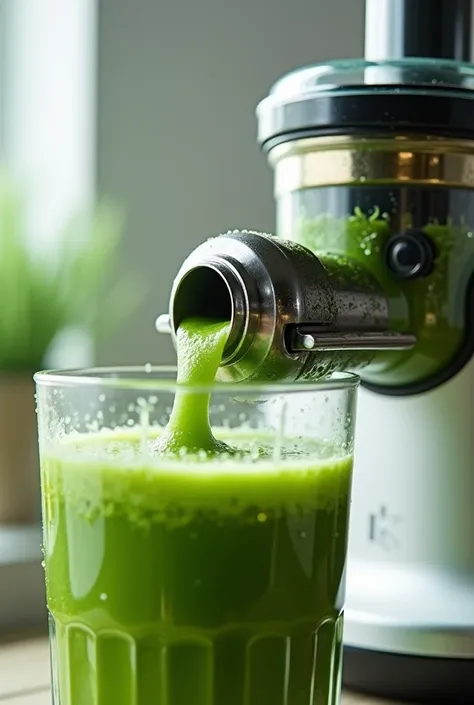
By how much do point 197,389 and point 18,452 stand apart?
0.48m

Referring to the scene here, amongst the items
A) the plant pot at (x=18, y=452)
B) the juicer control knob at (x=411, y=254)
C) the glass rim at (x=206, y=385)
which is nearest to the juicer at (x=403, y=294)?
the juicer control knob at (x=411, y=254)

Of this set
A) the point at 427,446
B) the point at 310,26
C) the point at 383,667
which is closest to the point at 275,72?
the point at 310,26

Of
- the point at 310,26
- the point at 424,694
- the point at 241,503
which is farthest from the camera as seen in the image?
the point at 310,26

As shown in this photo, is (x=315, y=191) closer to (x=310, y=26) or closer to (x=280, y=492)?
(x=280, y=492)

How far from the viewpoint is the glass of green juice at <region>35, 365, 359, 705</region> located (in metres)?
0.48

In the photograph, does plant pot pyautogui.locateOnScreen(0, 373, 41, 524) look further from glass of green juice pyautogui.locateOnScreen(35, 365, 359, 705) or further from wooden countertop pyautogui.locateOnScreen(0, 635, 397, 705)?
glass of green juice pyautogui.locateOnScreen(35, 365, 359, 705)

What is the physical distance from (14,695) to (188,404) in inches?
12.6

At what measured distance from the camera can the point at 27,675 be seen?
0.73 metres

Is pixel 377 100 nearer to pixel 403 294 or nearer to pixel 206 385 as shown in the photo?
pixel 403 294

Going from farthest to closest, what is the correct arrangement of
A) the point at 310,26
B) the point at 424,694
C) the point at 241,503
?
1. the point at 310,26
2. the point at 424,694
3. the point at 241,503

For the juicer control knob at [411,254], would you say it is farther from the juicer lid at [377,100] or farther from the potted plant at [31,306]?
the potted plant at [31,306]

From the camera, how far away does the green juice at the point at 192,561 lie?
477 mm

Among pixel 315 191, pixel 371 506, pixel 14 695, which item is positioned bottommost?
pixel 14 695

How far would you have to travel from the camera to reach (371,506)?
685 mm
